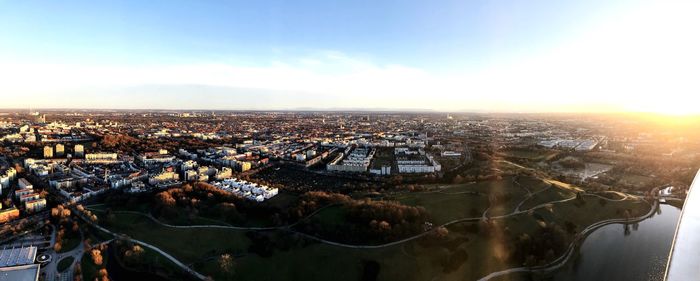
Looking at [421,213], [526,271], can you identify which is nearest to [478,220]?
[421,213]

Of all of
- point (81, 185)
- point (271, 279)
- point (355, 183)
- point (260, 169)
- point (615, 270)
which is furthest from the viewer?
point (260, 169)

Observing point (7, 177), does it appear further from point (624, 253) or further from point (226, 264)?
point (624, 253)

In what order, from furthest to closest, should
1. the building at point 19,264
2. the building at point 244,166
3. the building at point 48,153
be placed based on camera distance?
the building at point 48,153, the building at point 244,166, the building at point 19,264

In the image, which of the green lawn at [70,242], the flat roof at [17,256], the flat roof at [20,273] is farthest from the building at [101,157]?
the flat roof at [20,273]

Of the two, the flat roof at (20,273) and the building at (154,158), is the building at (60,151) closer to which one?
the building at (154,158)

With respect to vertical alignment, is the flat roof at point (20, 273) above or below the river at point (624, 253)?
above

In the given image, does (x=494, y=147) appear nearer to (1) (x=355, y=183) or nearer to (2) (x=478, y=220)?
(1) (x=355, y=183)

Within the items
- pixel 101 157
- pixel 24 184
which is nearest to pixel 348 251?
pixel 24 184
